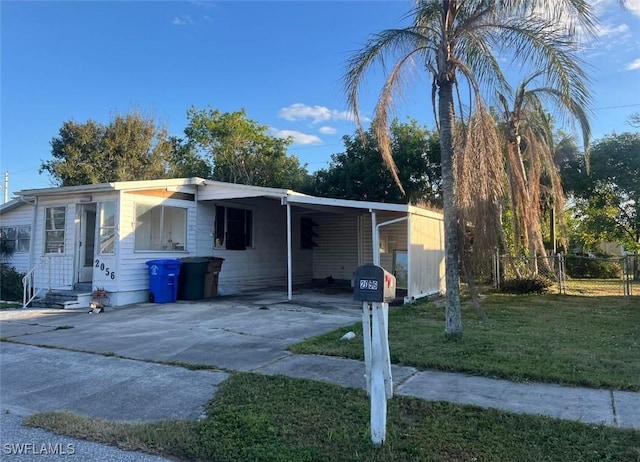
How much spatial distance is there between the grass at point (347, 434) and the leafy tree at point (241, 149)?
24.2m

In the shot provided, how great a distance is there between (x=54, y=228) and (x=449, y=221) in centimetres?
1082

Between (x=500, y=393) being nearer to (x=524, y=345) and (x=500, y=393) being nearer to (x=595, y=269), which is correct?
(x=524, y=345)

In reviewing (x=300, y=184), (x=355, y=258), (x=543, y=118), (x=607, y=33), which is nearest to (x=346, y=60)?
(x=607, y=33)

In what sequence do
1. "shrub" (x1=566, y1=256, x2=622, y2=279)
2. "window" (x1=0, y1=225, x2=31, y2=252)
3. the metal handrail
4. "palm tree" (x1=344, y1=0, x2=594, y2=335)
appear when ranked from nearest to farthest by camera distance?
"palm tree" (x1=344, y1=0, x2=594, y2=335), the metal handrail, "window" (x1=0, y1=225, x2=31, y2=252), "shrub" (x1=566, y1=256, x2=622, y2=279)

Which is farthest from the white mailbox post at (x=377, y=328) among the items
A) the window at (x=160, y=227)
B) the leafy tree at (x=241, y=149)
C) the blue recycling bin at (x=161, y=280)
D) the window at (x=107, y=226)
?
the leafy tree at (x=241, y=149)

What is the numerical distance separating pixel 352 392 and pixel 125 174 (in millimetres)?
25679

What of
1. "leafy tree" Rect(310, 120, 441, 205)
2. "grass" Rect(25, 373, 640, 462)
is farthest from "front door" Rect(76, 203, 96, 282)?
"leafy tree" Rect(310, 120, 441, 205)

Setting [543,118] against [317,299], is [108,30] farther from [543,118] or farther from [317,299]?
[543,118]

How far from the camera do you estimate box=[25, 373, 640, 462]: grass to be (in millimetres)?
3355

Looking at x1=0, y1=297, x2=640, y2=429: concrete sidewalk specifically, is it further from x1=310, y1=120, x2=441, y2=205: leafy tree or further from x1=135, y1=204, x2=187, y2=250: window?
x1=310, y1=120, x2=441, y2=205: leafy tree

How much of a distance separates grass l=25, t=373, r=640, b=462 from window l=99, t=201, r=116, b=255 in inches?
315

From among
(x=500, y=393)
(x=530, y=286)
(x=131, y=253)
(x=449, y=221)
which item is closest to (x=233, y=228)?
(x=131, y=253)

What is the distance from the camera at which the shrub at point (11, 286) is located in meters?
13.2

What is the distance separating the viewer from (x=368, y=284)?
378 centimetres
